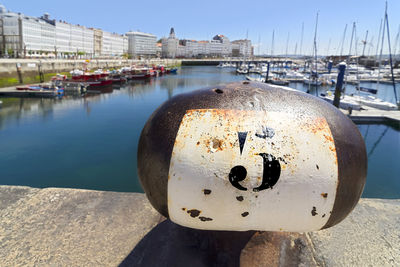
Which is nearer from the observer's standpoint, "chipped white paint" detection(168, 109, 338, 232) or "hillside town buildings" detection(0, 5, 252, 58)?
"chipped white paint" detection(168, 109, 338, 232)

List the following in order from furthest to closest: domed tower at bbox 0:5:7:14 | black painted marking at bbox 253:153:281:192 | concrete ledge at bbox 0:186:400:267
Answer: domed tower at bbox 0:5:7:14, concrete ledge at bbox 0:186:400:267, black painted marking at bbox 253:153:281:192

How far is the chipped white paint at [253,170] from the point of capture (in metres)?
2.37

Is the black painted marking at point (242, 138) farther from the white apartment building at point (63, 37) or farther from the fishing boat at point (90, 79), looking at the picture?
the white apartment building at point (63, 37)

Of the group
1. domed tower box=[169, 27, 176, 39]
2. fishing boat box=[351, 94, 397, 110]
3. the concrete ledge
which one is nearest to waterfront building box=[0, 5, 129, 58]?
domed tower box=[169, 27, 176, 39]

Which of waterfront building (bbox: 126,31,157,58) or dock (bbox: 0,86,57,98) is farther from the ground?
waterfront building (bbox: 126,31,157,58)

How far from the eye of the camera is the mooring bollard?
2.37 m

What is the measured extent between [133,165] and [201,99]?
33.9 ft

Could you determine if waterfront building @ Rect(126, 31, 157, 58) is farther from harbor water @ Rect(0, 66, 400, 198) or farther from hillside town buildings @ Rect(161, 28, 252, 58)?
harbor water @ Rect(0, 66, 400, 198)

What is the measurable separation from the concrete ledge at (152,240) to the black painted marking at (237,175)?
1.30m

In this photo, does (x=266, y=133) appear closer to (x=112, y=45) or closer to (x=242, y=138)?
(x=242, y=138)

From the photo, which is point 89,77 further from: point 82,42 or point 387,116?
point 82,42

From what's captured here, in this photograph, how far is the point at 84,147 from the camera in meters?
15.1

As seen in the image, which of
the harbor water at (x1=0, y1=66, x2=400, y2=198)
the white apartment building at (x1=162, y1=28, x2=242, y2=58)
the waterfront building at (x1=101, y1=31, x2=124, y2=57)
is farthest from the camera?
the white apartment building at (x1=162, y1=28, x2=242, y2=58)

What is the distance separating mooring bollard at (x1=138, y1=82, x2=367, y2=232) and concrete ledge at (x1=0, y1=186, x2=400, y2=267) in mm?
848
